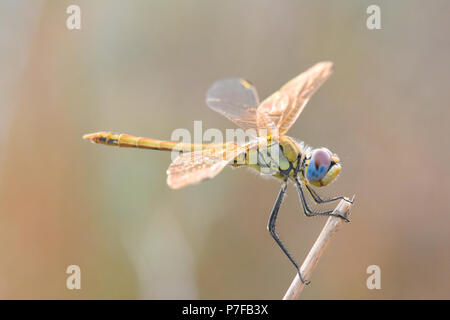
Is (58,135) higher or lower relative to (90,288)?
higher

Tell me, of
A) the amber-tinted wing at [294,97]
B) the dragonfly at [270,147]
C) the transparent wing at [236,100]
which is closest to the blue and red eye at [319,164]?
the dragonfly at [270,147]

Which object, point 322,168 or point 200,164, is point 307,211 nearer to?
point 322,168

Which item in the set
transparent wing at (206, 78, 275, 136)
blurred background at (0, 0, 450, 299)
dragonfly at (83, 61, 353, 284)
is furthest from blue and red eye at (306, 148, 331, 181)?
blurred background at (0, 0, 450, 299)

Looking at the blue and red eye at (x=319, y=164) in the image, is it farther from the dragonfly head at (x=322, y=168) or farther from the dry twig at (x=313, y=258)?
the dry twig at (x=313, y=258)

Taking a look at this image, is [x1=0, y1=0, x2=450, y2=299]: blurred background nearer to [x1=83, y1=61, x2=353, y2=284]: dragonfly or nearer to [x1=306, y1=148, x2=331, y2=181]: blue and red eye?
[x1=83, y1=61, x2=353, y2=284]: dragonfly

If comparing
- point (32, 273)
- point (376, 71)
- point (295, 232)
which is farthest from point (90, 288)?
point (376, 71)

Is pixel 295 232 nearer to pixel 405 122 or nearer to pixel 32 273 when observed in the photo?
pixel 405 122
